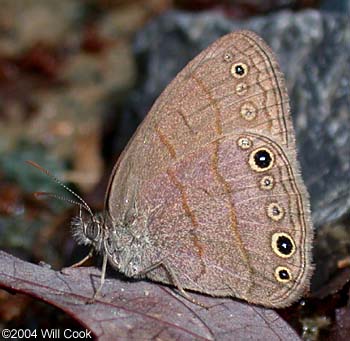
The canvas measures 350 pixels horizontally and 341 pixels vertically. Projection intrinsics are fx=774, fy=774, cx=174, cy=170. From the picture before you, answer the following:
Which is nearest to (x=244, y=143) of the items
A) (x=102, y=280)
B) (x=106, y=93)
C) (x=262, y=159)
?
(x=262, y=159)

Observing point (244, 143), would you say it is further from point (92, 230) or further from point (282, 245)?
point (92, 230)

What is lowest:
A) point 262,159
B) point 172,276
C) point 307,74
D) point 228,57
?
point 172,276

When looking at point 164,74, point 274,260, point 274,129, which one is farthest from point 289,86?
point 274,260

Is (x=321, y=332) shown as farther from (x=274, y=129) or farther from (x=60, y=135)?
(x=60, y=135)

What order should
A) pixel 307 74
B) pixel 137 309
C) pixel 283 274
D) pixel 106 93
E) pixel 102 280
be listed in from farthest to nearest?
pixel 106 93
pixel 307 74
pixel 283 274
pixel 102 280
pixel 137 309

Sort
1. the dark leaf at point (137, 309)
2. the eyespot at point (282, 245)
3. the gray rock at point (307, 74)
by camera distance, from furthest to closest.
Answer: the gray rock at point (307, 74) < the eyespot at point (282, 245) < the dark leaf at point (137, 309)

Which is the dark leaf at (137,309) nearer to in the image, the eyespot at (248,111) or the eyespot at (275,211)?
the eyespot at (275,211)

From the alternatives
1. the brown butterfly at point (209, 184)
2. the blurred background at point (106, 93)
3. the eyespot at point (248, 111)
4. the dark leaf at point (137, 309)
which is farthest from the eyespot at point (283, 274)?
the eyespot at point (248, 111)

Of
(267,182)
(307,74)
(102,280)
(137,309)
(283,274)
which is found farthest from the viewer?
(307,74)

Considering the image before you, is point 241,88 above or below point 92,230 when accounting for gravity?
above
